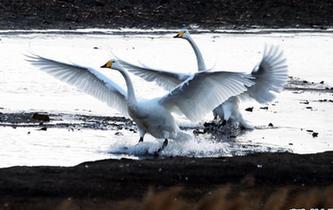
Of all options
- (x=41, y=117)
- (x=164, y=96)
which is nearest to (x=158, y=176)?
(x=164, y=96)

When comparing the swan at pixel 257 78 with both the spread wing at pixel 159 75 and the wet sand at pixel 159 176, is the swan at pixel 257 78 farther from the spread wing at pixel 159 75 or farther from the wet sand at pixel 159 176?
the wet sand at pixel 159 176

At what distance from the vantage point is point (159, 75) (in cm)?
1834

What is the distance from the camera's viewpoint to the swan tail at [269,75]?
18125mm

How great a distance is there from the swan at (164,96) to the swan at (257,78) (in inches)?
43.5

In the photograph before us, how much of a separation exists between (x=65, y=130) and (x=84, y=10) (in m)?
17.5

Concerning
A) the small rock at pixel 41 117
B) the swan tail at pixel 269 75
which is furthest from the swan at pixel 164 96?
the swan tail at pixel 269 75

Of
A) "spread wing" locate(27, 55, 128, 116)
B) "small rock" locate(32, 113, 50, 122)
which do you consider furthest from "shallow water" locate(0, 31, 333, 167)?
"small rock" locate(32, 113, 50, 122)

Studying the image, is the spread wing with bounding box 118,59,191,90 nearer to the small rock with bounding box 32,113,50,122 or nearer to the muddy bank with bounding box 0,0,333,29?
the small rock with bounding box 32,113,50,122

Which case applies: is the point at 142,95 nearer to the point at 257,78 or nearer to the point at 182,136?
the point at 257,78

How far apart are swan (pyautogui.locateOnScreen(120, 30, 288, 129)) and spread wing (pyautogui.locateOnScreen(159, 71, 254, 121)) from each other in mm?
1625

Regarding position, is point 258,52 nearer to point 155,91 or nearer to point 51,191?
point 155,91

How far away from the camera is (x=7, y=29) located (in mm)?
31516

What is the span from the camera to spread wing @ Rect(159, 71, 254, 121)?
1577 cm

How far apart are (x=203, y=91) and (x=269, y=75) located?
2.57 metres
